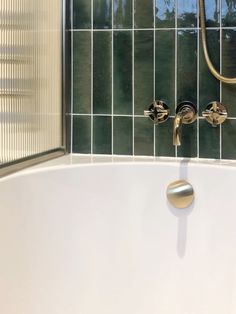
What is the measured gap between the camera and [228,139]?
1613mm

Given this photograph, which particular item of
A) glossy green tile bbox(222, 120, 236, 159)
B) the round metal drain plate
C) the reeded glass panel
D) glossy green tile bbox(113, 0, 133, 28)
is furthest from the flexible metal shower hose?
the reeded glass panel

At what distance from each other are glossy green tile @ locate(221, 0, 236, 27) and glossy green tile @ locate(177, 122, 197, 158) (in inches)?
14.9

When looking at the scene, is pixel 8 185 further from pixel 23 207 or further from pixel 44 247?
pixel 44 247

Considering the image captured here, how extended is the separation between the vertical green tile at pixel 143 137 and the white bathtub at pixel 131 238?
0.22 m

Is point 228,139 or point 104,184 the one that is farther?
point 228,139

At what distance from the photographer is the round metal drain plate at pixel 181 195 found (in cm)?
140

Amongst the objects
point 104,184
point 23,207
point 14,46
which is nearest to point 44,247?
point 23,207

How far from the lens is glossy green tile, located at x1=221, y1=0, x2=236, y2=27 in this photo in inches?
62.9

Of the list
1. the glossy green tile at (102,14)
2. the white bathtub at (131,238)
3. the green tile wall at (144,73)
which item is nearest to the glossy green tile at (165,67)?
the green tile wall at (144,73)

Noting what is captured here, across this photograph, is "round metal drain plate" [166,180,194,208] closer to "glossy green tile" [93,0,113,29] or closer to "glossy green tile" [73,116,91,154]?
"glossy green tile" [73,116,91,154]

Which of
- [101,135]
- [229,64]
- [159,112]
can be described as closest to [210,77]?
[229,64]

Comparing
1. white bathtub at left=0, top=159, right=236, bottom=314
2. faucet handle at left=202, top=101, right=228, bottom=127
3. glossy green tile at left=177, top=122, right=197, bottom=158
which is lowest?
white bathtub at left=0, top=159, right=236, bottom=314

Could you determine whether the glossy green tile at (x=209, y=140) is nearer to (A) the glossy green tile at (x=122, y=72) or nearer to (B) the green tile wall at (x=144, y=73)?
(B) the green tile wall at (x=144, y=73)

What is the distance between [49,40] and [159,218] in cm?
79
